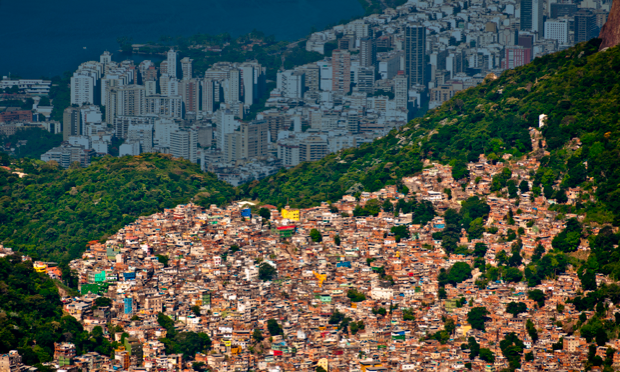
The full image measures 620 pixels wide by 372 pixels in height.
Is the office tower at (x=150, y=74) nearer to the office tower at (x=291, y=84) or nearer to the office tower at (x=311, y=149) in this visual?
the office tower at (x=291, y=84)

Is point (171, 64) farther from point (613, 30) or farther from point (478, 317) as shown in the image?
point (478, 317)

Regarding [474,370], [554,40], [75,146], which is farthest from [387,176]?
[554,40]

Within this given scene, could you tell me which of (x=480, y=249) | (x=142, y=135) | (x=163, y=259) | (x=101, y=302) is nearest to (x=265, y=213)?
(x=163, y=259)

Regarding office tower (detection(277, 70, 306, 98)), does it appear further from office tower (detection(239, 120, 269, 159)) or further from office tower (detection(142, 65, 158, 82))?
office tower (detection(239, 120, 269, 159))

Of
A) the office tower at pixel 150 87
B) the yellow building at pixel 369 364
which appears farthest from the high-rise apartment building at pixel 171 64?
the yellow building at pixel 369 364

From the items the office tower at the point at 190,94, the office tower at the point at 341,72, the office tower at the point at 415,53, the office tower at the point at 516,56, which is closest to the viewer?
the office tower at the point at 516,56

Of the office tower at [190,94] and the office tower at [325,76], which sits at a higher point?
the office tower at [325,76]

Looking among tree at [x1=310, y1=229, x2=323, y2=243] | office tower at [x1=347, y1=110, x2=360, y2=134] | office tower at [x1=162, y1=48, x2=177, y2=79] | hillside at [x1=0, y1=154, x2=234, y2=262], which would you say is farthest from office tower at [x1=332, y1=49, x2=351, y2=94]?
tree at [x1=310, y1=229, x2=323, y2=243]
